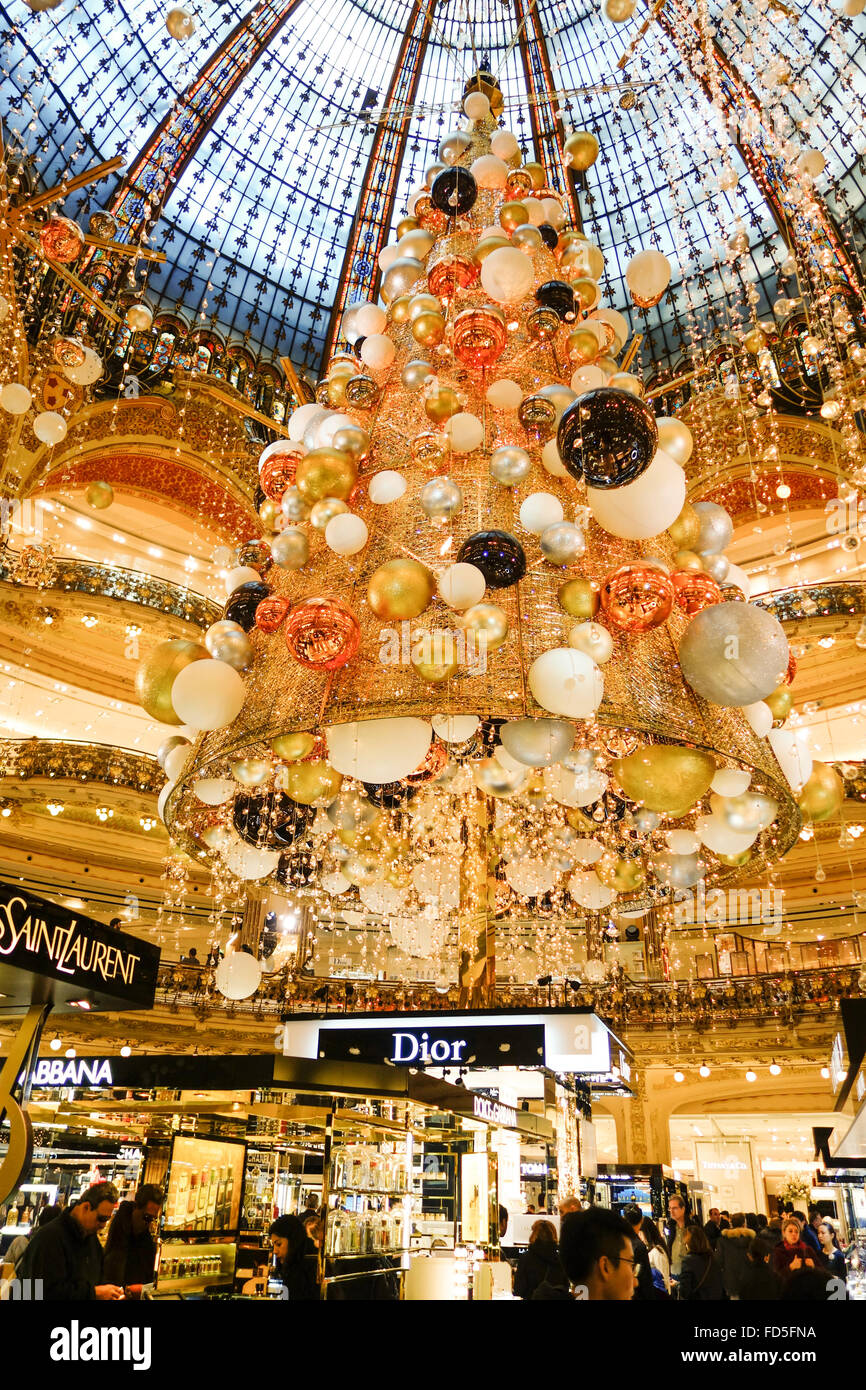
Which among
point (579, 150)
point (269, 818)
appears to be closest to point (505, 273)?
point (579, 150)

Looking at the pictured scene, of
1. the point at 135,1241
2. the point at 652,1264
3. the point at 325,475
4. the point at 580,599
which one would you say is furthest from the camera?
the point at 652,1264

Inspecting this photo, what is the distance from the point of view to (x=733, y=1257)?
242 inches

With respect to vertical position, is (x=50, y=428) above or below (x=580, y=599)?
above

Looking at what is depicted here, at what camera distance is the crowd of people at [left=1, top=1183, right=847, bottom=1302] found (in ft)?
6.93

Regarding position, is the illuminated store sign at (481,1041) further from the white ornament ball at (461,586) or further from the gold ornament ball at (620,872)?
the white ornament ball at (461,586)

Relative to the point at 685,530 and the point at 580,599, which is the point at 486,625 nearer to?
the point at 580,599

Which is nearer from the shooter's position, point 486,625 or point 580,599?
point 486,625

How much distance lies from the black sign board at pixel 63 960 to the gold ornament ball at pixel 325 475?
1427 millimetres

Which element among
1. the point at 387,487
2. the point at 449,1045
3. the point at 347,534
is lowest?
the point at 449,1045

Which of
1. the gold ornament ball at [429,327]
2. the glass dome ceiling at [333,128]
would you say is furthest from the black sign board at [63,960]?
the glass dome ceiling at [333,128]

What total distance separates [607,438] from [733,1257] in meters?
6.31

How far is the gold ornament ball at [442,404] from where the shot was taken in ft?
8.38

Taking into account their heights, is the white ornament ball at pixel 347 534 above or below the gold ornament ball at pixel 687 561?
below

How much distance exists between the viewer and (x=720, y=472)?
15047 mm
